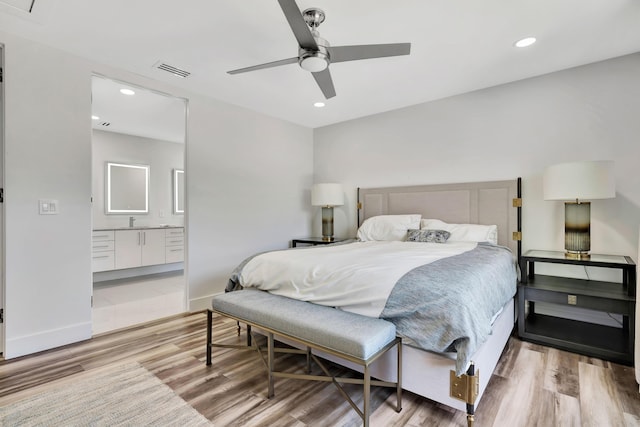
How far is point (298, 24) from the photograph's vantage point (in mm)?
1717

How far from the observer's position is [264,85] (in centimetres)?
328

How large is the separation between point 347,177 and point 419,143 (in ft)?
3.89

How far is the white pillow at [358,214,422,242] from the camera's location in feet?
11.9

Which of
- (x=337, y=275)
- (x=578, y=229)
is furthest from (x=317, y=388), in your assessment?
(x=578, y=229)

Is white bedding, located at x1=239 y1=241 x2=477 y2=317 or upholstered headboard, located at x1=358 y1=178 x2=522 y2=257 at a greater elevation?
upholstered headboard, located at x1=358 y1=178 x2=522 y2=257

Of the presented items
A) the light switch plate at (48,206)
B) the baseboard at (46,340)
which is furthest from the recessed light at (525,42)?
the baseboard at (46,340)

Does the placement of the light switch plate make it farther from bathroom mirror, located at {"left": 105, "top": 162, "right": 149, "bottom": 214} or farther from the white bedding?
bathroom mirror, located at {"left": 105, "top": 162, "right": 149, "bottom": 214}

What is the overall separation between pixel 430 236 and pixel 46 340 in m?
3.60

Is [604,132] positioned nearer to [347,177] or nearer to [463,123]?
[463,123]

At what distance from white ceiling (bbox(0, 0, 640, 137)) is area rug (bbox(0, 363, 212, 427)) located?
2.49 m

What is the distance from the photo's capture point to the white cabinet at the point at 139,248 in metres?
4.76

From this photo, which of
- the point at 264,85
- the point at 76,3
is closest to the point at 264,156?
the point at 264,85

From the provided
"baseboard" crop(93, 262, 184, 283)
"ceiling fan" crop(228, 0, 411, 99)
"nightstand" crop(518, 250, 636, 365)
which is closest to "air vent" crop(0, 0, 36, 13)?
"ceiling fan" crop(228, 0, 411, 99)

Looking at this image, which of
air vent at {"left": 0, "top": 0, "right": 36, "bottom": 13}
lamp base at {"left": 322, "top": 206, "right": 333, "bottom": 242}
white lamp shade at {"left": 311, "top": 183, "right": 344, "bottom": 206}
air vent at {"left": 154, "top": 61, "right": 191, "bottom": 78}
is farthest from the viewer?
lamp base at {"left": 322, "top": 206, "right": 333, "bottom": 242}
